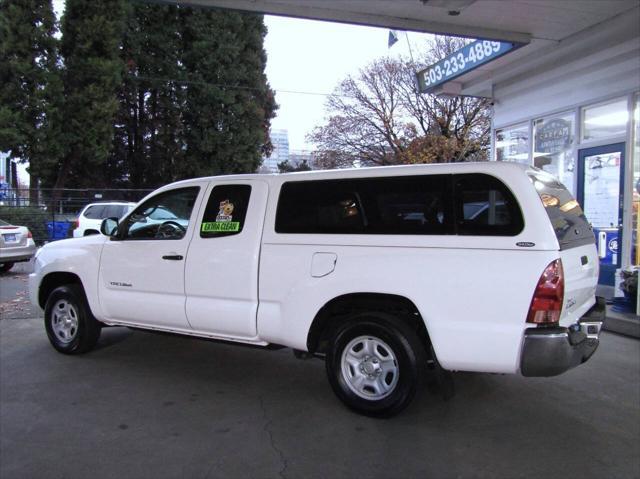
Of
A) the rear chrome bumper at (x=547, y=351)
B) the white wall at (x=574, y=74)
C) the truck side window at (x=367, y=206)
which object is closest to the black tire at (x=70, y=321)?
the truck side window at (x=367, y=206)

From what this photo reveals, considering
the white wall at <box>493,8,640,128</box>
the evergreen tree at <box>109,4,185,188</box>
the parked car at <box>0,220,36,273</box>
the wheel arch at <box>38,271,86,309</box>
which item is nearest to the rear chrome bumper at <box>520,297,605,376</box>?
the wheel arch at <box>38,271,86,309</box>

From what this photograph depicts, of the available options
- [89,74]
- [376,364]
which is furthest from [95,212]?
[376,364]

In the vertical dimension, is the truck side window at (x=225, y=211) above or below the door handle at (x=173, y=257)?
above

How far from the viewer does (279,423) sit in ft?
13.4

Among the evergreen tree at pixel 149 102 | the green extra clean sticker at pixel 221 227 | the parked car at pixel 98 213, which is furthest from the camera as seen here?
the evergreen tree at pixel 149 102

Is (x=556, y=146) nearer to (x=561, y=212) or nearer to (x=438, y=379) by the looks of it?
(x=561, y=212)

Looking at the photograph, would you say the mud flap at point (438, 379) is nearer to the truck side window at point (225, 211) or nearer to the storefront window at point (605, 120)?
the truck side window at point (225, 211)

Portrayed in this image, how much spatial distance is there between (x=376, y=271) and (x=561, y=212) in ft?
4.72

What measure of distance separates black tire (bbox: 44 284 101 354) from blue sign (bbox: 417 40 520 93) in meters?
7.89

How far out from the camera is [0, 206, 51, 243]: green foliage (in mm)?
19109

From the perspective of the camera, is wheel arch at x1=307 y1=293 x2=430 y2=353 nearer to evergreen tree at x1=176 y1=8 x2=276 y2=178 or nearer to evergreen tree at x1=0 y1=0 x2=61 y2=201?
evergreen tree at x1=0 y1=0 x2=61 y2=201

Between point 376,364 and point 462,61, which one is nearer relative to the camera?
point 376,364

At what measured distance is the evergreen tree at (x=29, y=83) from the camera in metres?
22.0

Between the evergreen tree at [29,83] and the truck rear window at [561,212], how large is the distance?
2332cm
